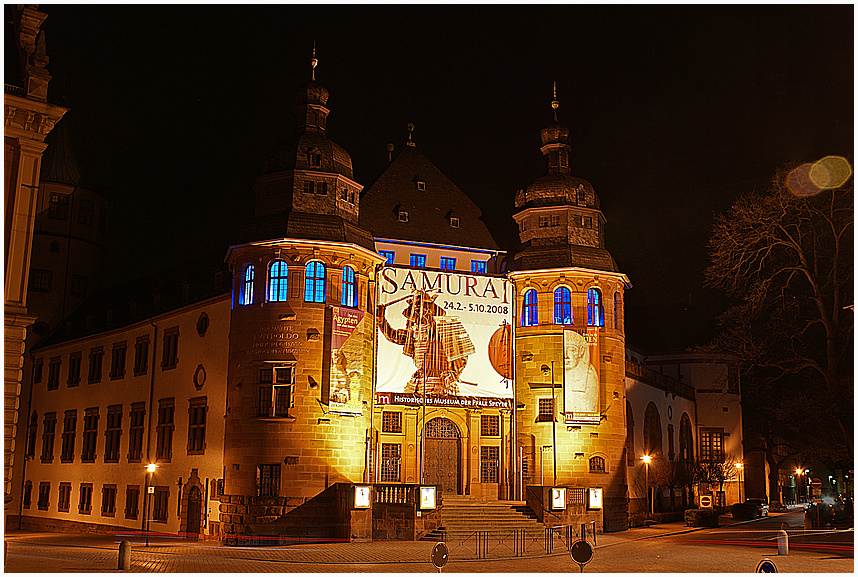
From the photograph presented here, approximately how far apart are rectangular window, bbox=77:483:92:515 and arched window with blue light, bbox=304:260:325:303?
1737 cm

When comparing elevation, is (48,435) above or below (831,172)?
below

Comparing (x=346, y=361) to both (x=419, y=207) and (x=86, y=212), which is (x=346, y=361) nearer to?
(x=419, y=207)

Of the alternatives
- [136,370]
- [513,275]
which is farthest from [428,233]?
[136,370]

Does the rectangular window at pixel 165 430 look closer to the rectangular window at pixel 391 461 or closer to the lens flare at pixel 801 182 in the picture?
the rectangular window at pixel 391 461

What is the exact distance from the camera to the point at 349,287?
115 feet

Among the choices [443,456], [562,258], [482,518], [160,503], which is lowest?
[482,518]

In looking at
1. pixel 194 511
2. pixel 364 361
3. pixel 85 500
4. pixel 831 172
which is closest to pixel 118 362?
pixel 85 500

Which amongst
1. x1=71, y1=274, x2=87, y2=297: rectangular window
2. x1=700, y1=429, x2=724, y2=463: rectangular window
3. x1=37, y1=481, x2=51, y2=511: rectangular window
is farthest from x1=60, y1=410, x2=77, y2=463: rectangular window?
x1=700, y1=429, x2=724, y2=463: rectangular window

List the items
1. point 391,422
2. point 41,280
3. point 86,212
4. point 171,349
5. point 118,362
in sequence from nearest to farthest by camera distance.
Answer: point 391,422 → point 171,349 → point 118,362 → point 41,280 → point 86,212

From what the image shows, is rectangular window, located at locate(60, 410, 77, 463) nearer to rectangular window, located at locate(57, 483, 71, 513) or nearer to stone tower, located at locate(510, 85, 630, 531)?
rectangular window, located at locate(57, 483, 71, 513)

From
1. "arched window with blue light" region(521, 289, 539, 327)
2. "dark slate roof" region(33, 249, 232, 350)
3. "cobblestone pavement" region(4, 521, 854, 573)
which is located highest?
"dark slate roof" region(33, 249, 232, 350)

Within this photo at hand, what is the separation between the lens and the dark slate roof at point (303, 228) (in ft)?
112

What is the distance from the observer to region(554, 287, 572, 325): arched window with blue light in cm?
3816

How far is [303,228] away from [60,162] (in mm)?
28571
